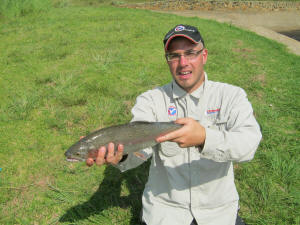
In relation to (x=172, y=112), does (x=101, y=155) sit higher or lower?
lower

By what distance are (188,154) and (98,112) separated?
137 inches

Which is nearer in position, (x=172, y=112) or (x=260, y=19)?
(x=172, y=112)

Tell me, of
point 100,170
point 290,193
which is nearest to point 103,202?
point 100,170

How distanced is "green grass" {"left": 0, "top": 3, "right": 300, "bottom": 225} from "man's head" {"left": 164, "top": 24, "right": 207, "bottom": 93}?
6.83ft

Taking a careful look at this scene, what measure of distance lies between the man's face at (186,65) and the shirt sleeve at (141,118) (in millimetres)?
449

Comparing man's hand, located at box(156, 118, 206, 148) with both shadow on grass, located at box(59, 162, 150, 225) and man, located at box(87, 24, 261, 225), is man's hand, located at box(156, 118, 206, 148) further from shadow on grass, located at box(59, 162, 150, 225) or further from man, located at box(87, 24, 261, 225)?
shadow on grass, located at box(59, 162, 150, 225)

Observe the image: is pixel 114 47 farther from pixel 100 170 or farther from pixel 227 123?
pixel 227 123

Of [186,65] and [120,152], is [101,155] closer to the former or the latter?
[120,152]

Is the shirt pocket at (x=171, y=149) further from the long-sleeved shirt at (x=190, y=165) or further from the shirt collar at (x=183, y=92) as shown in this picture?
the shirt collar at (x=183, y=92)

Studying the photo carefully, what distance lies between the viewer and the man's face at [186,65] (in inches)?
113

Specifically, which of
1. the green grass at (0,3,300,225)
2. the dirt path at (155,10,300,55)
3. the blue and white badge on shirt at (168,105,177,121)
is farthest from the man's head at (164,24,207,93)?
Result: the dirt path at (155,10,300,55)

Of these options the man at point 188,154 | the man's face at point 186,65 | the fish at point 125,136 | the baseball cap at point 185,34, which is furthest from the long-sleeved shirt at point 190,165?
the baseball cap at point 185,34

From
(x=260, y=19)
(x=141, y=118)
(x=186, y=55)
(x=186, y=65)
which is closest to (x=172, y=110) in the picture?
(x=141, y=118)

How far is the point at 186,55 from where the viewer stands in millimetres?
2928
